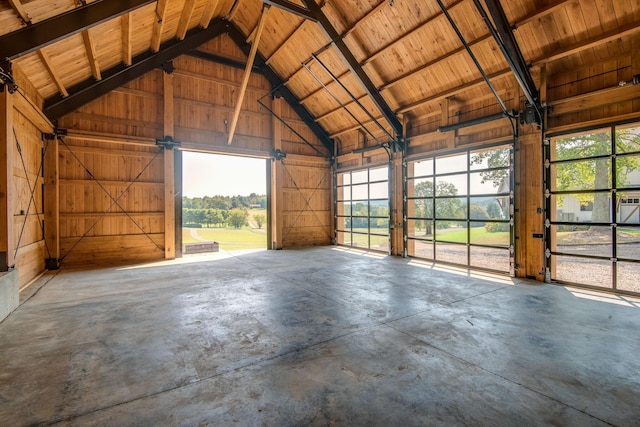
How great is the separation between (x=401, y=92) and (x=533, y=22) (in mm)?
3341

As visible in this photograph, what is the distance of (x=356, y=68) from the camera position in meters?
8.06

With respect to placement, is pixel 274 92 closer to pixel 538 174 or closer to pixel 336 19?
pixel 336 19

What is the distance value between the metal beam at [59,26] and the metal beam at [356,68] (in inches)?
151

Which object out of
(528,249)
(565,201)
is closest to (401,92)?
(528,249)

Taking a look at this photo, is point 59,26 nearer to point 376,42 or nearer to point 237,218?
point 376,42

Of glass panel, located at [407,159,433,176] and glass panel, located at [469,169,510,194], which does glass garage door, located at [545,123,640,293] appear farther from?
glass panel, located at [407,159,433,176]

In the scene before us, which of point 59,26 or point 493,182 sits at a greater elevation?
point 59,26

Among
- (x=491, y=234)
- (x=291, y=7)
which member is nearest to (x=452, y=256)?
(x=491, y=234)

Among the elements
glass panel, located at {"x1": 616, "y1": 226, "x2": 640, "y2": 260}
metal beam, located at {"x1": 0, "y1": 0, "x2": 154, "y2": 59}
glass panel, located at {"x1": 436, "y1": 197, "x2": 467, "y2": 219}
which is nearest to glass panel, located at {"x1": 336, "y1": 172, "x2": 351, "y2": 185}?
metal beam, located at {"x1": 0, "y1": 0, "x2": 154, "y2": 59}

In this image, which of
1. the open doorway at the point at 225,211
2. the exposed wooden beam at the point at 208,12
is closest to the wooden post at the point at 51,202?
the exposed wooden beam at the point at 208,12

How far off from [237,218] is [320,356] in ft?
77.5

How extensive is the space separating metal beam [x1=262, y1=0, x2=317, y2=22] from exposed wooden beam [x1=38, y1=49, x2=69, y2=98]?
164 inches

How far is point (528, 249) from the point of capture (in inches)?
247

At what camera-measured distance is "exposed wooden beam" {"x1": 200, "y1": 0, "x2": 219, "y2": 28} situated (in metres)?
8.16
